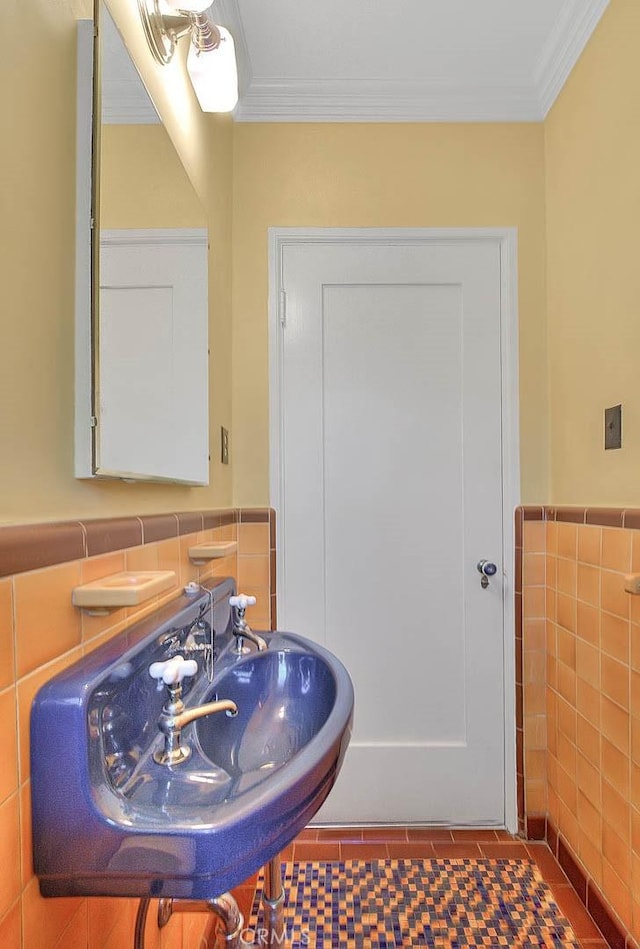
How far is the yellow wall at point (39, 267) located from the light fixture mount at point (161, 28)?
0.34 m

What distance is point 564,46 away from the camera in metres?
A: 1.71

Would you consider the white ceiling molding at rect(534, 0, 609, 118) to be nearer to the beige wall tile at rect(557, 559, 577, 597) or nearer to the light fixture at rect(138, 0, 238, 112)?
the light fixture at rect(138, 0, 238, 112)

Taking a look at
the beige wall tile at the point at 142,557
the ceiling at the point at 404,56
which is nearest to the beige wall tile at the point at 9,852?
the beige wall tile at the point at 142,557

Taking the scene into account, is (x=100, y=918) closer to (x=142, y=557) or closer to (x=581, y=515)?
(x=142, y=557)

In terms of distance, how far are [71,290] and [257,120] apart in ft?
5.13

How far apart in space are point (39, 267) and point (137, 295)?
312 millimetres

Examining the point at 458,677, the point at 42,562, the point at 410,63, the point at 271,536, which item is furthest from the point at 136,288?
the point at 458,677

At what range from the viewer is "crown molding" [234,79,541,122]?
1.90 metres

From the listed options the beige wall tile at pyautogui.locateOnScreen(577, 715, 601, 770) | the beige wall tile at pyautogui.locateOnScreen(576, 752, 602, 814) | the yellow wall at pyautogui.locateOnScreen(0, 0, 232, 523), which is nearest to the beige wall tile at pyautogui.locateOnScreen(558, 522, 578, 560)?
the beige wall tile at pyautogui.locateOnScreen(577, 715, 601, 770)

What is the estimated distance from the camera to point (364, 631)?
195 cm

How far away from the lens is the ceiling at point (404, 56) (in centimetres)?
162

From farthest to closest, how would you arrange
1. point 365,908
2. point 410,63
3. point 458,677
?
point 458,677 → point 410,63 → point 365,908

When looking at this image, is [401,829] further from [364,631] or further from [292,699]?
[292,699]

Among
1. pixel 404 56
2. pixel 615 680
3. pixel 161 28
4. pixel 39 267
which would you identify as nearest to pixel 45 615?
pixel 39 267
